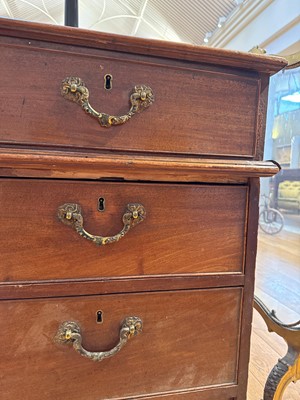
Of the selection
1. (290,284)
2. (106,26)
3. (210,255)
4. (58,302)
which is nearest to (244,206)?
(210,255)

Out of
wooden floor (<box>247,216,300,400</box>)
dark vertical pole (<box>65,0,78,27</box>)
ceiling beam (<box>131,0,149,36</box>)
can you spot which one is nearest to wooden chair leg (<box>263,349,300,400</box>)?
wooden floor (<box>247,216,300,400</box>)

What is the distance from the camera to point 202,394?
497mm

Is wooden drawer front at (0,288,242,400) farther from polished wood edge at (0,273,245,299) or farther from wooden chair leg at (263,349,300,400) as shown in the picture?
wooden chair leg at (263,349,300,400)

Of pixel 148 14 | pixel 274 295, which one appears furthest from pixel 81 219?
pixel 148 14

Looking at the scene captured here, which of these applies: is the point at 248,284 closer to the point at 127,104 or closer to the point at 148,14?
the point at 127,104

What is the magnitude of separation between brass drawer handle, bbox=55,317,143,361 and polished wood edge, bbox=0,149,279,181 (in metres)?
0.21

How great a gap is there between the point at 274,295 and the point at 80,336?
1218 mm

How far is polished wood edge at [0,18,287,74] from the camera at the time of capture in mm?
381

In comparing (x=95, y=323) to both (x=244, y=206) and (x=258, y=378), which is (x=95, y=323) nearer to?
(x=244, y=206)

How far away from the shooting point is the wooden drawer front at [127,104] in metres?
0.40

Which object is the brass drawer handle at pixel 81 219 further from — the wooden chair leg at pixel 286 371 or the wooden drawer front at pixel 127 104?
the wooden chair leg at pixel 286 371

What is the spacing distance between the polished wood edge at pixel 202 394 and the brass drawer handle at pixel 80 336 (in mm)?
96

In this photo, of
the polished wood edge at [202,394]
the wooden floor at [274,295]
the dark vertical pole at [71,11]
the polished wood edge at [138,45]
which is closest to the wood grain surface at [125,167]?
the polished wood edge at [138,45]

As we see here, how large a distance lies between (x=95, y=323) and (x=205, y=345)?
18 cm
